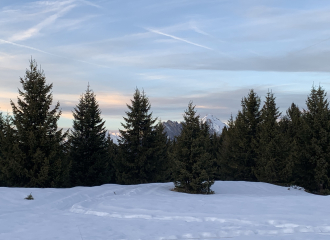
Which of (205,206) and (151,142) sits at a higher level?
(151,142)

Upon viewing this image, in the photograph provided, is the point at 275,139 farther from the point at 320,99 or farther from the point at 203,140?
the point at 203,140

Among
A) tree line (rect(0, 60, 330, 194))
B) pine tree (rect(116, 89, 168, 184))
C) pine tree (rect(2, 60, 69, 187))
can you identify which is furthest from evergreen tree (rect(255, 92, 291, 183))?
pine tree (rect(2, 60, 69, 187))

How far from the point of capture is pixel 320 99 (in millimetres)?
25188

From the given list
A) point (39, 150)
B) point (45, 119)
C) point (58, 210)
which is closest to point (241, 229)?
point (58, 210)

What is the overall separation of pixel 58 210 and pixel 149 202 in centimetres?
355

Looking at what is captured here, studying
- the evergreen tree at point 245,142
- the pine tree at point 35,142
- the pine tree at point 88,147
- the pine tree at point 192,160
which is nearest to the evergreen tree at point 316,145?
the evergreen tree at point 245,142

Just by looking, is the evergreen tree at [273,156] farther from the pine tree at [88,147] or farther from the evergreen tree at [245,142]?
the pine tree at [88,147]

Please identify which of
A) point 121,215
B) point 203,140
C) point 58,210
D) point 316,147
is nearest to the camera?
point 121,215

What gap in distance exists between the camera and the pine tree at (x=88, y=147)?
23.6 m

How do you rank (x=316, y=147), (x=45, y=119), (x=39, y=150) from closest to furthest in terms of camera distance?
(x=39, y=150) → (x=45, y=119) → (x=316, y=147)

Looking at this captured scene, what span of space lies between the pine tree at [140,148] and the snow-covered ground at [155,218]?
11182 millimetres

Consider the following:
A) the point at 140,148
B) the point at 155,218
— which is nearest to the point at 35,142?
the point at 140,148

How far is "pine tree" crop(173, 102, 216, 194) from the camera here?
15516 millimetres

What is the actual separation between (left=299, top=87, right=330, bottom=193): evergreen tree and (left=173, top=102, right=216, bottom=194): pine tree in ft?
39.7
